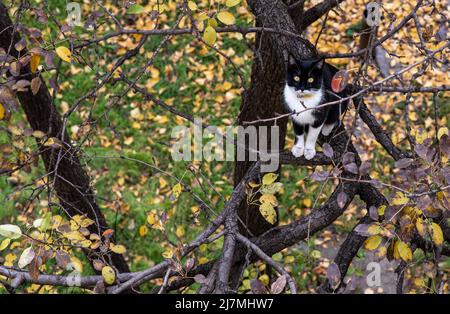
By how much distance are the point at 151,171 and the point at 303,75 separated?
290 cm

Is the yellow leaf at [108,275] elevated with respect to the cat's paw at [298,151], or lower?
lower

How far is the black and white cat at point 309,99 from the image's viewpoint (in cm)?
280

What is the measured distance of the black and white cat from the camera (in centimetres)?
280

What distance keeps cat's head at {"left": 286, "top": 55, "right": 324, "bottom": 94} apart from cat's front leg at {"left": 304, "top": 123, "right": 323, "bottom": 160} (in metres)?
0.20

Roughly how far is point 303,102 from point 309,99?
13 centimetres

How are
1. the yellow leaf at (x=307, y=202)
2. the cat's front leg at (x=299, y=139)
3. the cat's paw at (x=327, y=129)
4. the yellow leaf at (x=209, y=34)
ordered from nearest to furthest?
the yellow leaf at (x=209, y=34), the cat's front leg at (x=299, y=139), the cat's paw at (x=327, y=129), the yellow leaf at (x=307, y=202)

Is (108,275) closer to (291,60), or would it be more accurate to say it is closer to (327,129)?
(291,60)

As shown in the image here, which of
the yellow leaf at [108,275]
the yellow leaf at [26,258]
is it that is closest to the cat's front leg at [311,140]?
the yellow leaf at [108,275]

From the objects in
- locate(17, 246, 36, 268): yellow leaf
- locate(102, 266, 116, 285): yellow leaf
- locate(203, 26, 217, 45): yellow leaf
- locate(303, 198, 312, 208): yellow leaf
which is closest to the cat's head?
locate(203, 26, 217, 45): yellow leaf

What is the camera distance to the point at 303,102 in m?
2.85

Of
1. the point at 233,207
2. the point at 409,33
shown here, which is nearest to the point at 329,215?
the point at 233,207

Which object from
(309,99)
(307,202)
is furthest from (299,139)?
(307,202)

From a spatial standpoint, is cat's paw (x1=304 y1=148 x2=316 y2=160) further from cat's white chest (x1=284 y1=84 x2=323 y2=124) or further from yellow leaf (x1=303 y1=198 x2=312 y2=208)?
yellow leaf (x1=303 y1=198 x2=312 y2=208)

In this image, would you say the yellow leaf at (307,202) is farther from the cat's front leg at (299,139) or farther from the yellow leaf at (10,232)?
the yellow leaf at (10,232)
